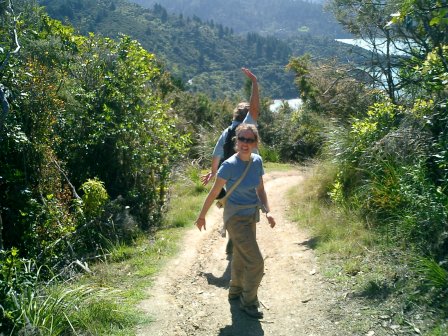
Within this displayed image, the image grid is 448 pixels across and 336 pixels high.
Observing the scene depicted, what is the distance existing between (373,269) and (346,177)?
2649 millimetres

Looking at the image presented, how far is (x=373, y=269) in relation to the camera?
598cm

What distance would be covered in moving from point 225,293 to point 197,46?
75732 millimetres

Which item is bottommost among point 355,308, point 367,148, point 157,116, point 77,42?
point 355,308

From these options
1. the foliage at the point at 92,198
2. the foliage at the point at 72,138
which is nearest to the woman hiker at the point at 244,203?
the foliage at the point at 72,138

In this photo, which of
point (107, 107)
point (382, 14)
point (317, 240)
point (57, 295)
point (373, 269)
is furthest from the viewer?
point (382, 14)

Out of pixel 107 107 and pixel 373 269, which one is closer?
pixel 373 269

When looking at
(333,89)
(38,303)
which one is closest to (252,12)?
(333,89)

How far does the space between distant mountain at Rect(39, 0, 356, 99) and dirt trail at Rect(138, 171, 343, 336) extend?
130 ft

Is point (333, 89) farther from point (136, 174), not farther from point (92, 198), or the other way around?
point (92, 198)

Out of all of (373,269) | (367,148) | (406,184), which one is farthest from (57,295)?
(367,148)

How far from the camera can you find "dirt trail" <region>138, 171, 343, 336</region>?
5145 mm

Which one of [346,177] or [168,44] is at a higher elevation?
[168,44]

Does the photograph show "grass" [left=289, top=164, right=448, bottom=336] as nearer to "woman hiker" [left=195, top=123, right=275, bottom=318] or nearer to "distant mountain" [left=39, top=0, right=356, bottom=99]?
"woman hiker" [left=195, top=123, right=275, bottom=318]

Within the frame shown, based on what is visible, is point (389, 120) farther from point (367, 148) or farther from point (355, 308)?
point (355, 308)
